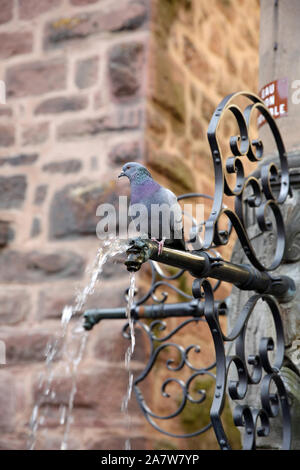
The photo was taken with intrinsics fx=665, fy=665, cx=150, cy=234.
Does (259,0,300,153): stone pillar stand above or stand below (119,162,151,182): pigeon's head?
above

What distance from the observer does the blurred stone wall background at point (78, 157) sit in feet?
7.59

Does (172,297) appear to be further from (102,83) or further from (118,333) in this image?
(102,83)

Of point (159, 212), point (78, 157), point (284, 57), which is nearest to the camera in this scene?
point (159, 212)

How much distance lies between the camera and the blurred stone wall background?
2.31 m

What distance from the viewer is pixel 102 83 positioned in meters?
2.54

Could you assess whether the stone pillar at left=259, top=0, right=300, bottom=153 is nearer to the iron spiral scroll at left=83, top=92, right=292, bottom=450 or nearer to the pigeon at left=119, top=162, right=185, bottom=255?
the iron spiral scroll at left=83, top=92, right=292, bottom=450

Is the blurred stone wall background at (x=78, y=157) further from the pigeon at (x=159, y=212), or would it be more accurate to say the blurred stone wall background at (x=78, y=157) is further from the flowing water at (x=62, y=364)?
the pigeon at (x=159, y=212)

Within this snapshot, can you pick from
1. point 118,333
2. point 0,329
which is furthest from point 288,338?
point 0,329

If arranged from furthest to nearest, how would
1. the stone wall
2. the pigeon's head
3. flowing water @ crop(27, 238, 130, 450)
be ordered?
the stone wall
flowing water @ crop(27, 238, 130, 450)
the pigeon's head

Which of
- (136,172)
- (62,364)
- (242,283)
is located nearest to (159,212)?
(136,172)

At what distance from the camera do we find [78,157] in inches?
98.9

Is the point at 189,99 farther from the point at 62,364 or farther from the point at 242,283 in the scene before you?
the point at 242,283

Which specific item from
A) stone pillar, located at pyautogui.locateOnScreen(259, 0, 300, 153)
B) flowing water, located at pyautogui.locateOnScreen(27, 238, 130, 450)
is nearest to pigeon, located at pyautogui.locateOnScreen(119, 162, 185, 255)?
stone pillar, located at pyautogui.locateOnScreen(259, 0, 300, 153)
